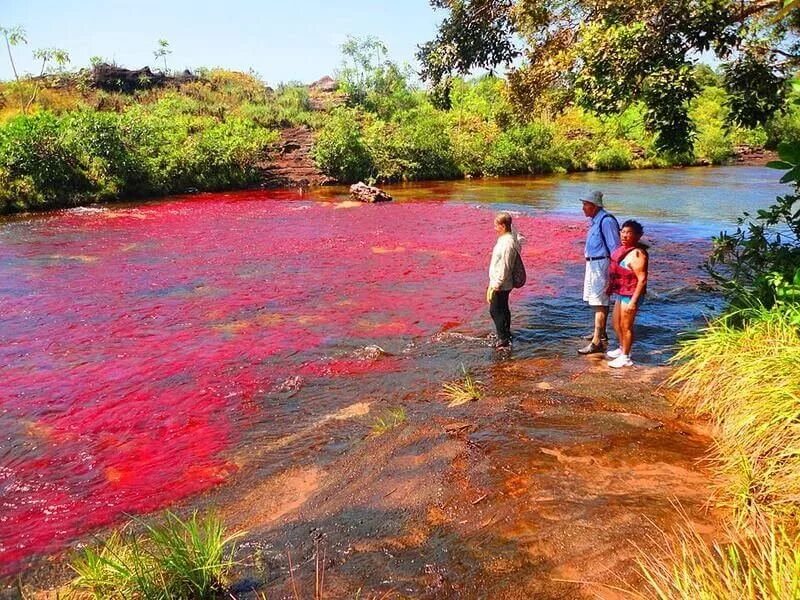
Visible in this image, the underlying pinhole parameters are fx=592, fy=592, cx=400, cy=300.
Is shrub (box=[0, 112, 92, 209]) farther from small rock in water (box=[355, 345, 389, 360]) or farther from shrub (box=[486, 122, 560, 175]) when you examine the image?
shrub (box=[486, 122, 560, 175])

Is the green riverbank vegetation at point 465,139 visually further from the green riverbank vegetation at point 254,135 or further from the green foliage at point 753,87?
the green foliage at point 753,87

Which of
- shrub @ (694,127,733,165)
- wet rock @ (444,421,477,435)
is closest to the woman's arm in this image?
wet rock @ (444,421,477,435)

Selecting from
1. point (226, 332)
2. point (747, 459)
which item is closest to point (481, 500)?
point (747, 459)

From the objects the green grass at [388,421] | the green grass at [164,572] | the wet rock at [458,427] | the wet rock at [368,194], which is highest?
the wet rock at [368,194]

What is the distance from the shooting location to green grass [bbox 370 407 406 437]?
602 cm

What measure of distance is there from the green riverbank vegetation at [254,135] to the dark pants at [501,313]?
35.6 feet

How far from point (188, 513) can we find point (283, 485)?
2.65 ft

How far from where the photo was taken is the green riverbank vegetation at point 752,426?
2.77m

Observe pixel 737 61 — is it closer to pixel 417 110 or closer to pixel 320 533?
pixel 320 533

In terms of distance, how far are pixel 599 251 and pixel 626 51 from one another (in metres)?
2.38

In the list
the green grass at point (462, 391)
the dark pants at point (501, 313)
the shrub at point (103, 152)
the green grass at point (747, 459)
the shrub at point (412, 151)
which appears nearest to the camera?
the green grass at point (747, 459)

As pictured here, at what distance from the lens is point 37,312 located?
1100 cm

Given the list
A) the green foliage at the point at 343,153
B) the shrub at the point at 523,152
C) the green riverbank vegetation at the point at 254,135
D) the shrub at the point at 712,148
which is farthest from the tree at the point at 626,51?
the shrub at the point at 712,148

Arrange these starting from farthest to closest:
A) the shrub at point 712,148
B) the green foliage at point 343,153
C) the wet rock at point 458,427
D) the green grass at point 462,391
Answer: the shrub at point 712,148 < the green foliage at point 343,153 < the green grass at point 462,391 < the wet rock at point 458,427
